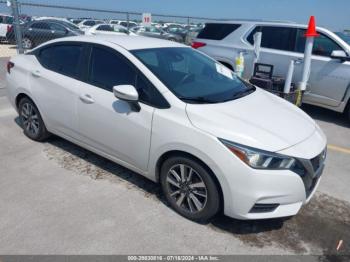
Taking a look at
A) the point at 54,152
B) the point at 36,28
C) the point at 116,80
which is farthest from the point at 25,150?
the point at 36,28

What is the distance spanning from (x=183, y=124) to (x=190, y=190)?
0.64 m

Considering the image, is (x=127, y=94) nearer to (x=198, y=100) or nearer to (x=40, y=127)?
(x=198, y=100)

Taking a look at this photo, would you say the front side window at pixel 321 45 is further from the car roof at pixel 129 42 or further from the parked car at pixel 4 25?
the parked car at pixel 4 25

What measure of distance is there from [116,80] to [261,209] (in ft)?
6.44

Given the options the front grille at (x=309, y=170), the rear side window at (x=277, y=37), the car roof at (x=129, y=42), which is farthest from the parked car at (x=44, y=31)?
the front grille at (x=309, y=170)

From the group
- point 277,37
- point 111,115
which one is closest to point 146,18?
point 277,37

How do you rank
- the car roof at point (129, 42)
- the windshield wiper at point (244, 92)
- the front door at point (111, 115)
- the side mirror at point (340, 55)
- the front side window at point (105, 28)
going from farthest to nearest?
the front side window at point (105, 28) < the side mirror at point (340, 55) < the car roof at point (129, 42) < the windshield wiper at point (244, 92) < the front door at point (111, 115)

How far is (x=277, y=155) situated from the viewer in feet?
8.71

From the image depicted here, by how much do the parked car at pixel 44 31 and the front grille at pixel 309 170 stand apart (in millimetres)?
14672

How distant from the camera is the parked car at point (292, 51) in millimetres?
6039

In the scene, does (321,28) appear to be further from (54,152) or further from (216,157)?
(54,152)

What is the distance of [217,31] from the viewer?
7.67 meters

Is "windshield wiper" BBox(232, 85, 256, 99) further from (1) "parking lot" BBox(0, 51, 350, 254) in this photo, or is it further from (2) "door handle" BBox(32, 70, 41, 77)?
(2) "door handle" BBox(32, 70, 41, 77)

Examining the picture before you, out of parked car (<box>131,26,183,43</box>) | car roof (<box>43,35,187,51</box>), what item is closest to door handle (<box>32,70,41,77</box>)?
car roof (<box>43,35,187,51</box>)
